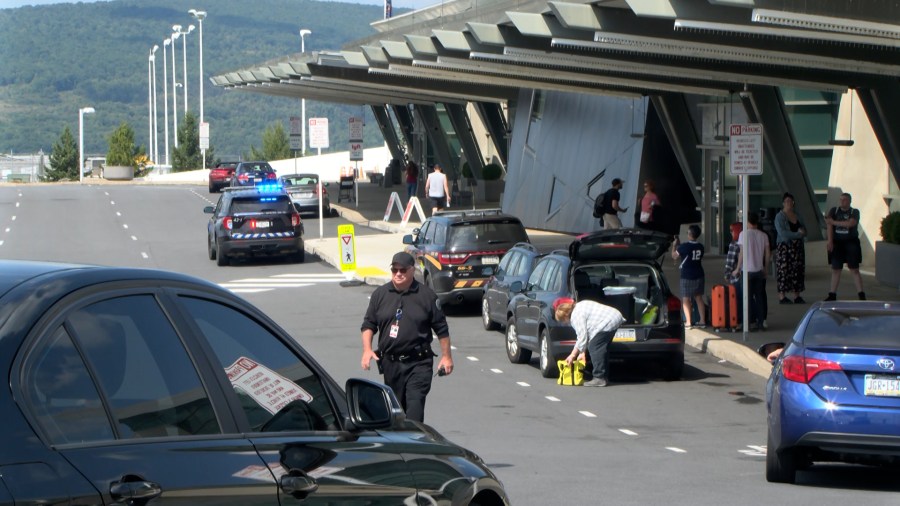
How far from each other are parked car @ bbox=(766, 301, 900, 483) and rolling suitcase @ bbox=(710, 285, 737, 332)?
→ 9391 mm

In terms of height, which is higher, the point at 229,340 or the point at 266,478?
the point at 229,340

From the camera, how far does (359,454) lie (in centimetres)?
487

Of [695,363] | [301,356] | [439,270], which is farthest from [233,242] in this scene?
[301,356]

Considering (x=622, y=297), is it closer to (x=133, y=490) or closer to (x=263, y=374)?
(x=263, y=374)

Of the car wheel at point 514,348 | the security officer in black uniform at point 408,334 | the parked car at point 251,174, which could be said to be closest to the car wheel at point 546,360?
the car wheel at point 514,348

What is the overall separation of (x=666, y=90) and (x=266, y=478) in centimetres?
2716

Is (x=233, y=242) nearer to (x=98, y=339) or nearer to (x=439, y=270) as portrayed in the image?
(x=439, y=270)

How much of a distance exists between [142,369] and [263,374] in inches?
29.4

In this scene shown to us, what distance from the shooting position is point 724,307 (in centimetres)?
1981

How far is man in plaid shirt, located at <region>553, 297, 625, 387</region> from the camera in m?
16.0

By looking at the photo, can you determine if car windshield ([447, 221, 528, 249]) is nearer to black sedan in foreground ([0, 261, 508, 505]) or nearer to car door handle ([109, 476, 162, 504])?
black sedan in foreground ([0, 261, 508, 505])

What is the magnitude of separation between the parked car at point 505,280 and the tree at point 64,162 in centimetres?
8437

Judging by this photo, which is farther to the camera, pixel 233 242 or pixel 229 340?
pixel 233 242

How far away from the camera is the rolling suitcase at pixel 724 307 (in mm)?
19734
